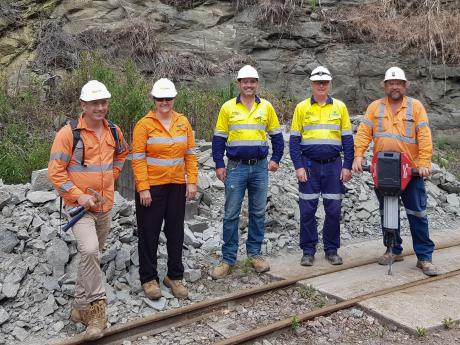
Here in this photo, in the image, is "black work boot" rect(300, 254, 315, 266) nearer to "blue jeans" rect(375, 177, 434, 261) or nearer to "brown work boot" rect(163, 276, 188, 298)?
"blue jeans" rect(375, 177, 434, 261)

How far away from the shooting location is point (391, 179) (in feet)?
18.7

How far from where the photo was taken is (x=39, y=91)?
432 inches

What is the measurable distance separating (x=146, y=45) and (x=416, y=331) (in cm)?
1109

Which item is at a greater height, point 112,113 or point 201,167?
point 112,113

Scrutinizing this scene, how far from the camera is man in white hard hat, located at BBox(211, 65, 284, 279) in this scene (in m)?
5.65

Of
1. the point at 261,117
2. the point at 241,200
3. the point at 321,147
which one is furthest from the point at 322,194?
the point at 261,117

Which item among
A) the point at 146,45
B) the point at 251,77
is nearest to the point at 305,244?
the point at 251,77

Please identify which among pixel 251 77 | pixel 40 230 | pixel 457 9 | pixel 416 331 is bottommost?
pixel 416 331

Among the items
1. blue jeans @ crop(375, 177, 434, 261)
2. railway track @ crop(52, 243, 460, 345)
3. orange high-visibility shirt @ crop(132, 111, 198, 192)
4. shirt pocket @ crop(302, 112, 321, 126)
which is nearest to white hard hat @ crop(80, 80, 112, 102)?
orange high-visibility shirt @ crop(132, 111, 198, 192)

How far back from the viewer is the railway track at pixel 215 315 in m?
4.51

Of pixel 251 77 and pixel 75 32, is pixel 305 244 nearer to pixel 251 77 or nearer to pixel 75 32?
pixel 251 77

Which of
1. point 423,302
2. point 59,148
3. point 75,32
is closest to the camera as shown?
point 59,148

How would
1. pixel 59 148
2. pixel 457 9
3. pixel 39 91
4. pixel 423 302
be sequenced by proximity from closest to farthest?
pixel 59 148
pixel 423 302
pixel 39 91
pixel 457 9

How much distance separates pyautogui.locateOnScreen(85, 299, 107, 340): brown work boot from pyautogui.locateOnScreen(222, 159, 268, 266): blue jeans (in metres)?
→ 1.88
